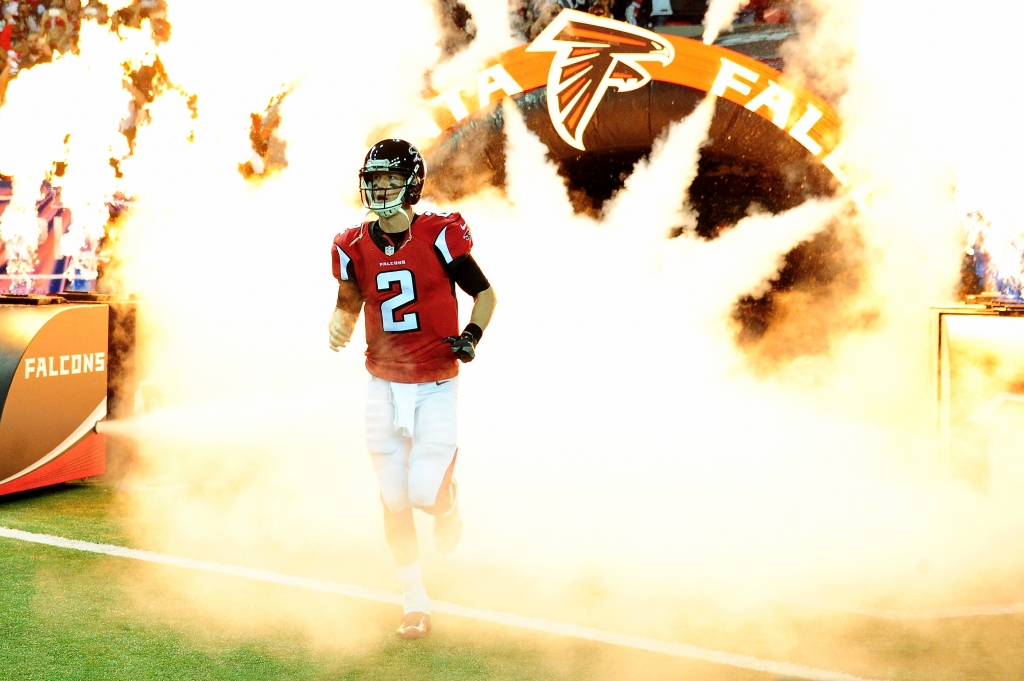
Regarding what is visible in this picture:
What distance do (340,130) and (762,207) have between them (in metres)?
4.15

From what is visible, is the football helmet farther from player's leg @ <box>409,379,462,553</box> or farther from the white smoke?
the white smoke

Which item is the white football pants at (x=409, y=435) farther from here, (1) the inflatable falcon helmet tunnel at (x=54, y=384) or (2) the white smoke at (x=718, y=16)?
(2) the white smoke at (x=718, y=16)

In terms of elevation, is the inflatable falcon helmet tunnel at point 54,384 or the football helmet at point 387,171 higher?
the football helmet at point 387,171

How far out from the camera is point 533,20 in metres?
8.95

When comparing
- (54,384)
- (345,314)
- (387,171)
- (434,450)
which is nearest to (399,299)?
(345,314)

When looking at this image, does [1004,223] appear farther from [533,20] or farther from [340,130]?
[340,130]

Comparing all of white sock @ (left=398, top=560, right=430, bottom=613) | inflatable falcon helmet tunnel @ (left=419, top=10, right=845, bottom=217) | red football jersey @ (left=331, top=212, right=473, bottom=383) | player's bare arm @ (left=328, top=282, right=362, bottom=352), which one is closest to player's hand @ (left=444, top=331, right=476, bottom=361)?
red football jersey @ (left=331, top=212, right=473, bottom=383)

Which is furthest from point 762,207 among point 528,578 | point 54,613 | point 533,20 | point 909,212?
point 54,613

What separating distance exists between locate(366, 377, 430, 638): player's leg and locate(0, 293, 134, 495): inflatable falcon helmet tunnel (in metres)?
3.49

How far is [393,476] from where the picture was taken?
412 cm

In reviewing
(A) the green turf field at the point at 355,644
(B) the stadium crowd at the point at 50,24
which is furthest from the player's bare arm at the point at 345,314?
(B) the stadium crowd at the point at 50,24

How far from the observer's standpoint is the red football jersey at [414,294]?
4082 mm

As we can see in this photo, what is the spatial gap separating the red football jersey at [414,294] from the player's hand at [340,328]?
0.15 meters

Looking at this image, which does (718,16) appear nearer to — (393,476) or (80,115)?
(80,115)
